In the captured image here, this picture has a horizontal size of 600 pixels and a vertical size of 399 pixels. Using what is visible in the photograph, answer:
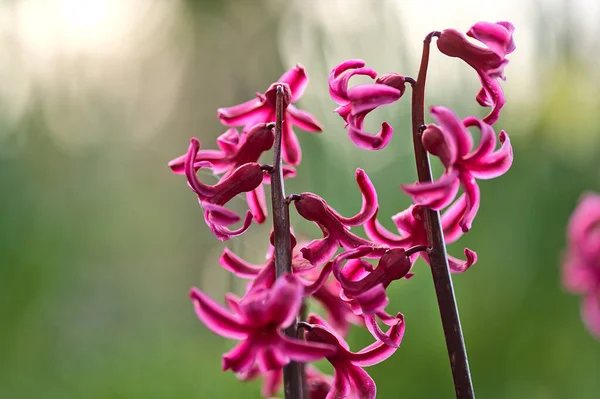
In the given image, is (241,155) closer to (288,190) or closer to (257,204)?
(257,204)

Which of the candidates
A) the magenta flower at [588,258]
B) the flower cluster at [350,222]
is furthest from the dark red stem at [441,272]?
the magenta flower at [588,258]

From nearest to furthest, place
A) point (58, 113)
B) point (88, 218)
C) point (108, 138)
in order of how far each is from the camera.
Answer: point (88, 218) → point (58, 113) → point (108, 138)

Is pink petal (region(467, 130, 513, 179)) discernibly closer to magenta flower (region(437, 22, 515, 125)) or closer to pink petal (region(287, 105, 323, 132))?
magenta flower (region(437, 22, 515, 125))

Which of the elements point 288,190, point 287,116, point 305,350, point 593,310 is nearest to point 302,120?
point 287,116

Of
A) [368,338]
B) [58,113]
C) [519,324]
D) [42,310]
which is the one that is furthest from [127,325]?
[519,324]

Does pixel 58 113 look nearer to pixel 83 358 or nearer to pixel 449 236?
pixel 83 358
